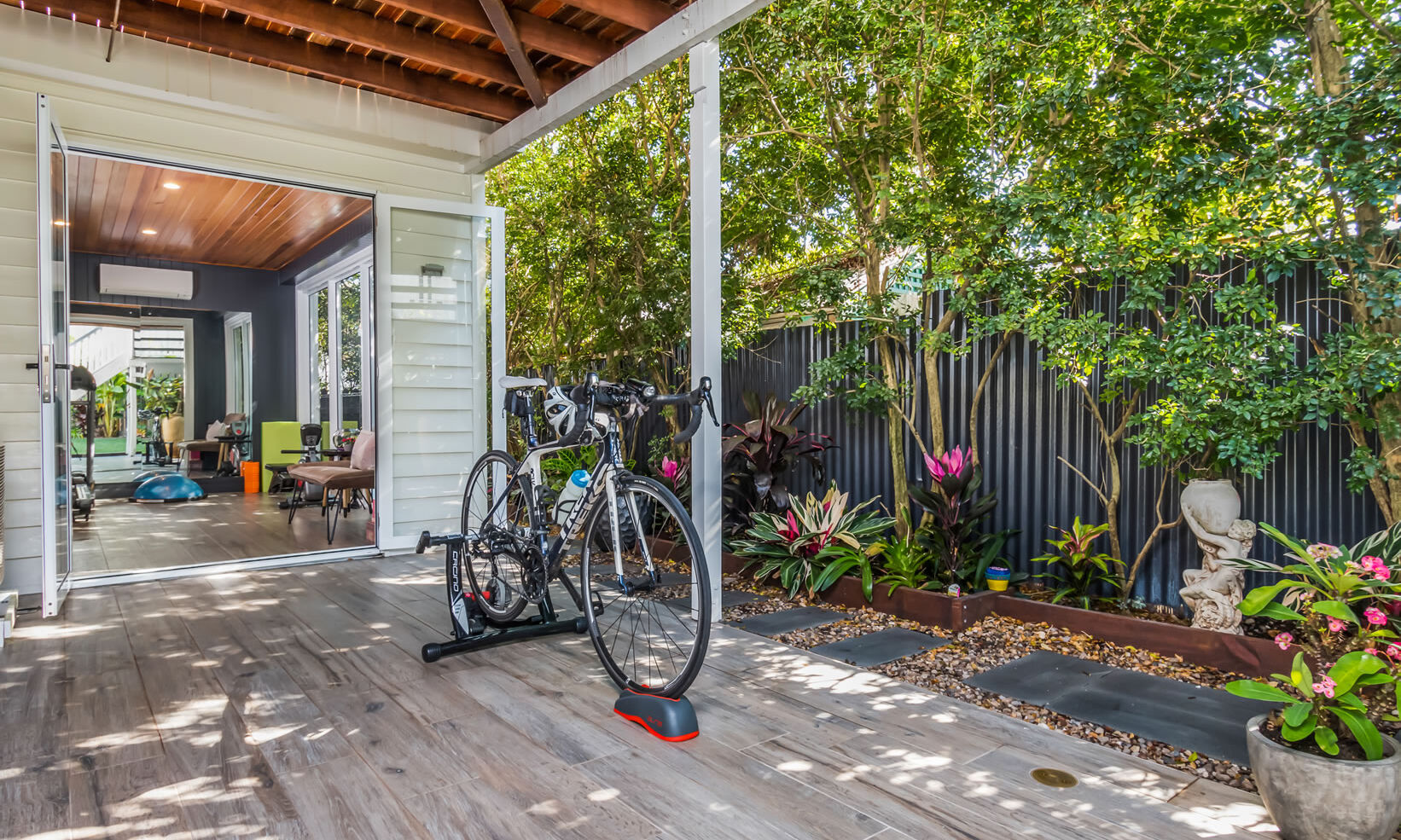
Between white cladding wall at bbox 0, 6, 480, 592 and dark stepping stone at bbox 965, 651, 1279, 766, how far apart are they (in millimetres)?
4359

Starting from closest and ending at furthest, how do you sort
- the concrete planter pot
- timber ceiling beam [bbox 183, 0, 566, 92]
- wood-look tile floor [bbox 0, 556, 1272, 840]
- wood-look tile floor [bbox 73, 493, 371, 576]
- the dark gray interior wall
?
1. the concrete planter pot
2. wood-look tile floor [bbox 0, 556, 1272, 840]
3. timber ceiling beam [bbox 183, 0, 566, 92]
4. wood-look tile floor [bbox 73, 493, 371, 576]
5. the dark gray interior wall

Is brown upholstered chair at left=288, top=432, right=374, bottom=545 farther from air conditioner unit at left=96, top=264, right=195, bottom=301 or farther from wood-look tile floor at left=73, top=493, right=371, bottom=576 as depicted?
air conditioner unit at left=96, top=264, right=195, bottom=301

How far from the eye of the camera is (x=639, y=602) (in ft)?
10.7

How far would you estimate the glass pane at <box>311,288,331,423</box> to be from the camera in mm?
9133

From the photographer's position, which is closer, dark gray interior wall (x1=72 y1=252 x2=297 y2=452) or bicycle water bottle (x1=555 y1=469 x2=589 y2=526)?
bicycle water bottle (x1=555 y1=469 x2=589 y2=526)

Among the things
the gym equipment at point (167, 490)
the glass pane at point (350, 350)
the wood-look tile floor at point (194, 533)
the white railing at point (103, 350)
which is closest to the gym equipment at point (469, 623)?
the wood-look tile floor at point (194, 533)

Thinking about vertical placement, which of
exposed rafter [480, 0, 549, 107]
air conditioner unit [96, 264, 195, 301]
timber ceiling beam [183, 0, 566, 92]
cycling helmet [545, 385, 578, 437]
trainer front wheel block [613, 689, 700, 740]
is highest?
timber ceiling beam [183, 0, 566, 92]

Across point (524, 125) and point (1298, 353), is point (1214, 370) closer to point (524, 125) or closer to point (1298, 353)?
point (1298, 353)

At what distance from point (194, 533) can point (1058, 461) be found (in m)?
5.85

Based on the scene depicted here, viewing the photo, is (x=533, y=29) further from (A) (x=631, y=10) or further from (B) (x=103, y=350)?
(B) (x=103, y=350)

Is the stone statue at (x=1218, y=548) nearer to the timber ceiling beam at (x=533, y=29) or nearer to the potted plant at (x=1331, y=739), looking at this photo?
the potted plant at (x=1331, y=739)

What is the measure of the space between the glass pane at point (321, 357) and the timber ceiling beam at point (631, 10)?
22.1ft

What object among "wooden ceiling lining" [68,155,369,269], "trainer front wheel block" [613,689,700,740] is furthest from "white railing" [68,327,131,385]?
"trainer front wheel block" [613,689,700,740]

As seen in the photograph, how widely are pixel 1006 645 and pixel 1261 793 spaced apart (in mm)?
1288
